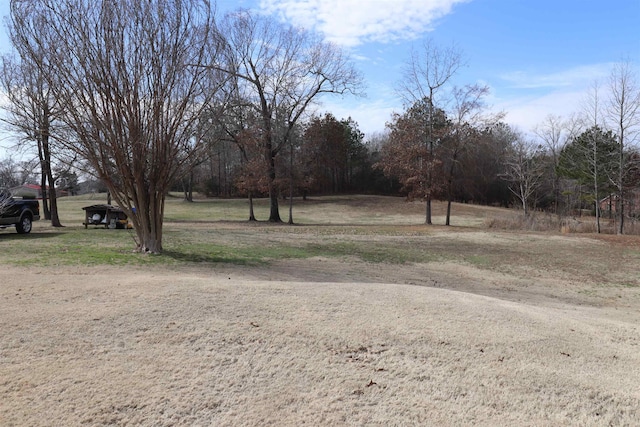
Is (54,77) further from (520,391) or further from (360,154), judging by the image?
(360,154)

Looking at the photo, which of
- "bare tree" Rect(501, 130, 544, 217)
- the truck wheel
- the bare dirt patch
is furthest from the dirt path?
"bare tree" Rect(501, 130, 544, 217)

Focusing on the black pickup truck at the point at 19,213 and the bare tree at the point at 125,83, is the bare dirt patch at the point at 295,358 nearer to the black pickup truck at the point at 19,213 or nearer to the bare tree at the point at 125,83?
the bare tree at the point at 125,83

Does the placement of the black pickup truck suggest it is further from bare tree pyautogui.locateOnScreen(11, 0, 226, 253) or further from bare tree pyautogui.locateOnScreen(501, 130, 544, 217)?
bare tree pyautogui.locateOnScreen(501, 130, 544, 217)

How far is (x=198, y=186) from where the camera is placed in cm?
6812

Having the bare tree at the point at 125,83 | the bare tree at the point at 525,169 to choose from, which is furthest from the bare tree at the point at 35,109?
the bare tree at the point at 525,169

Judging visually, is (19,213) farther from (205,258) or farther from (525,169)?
(525,169)

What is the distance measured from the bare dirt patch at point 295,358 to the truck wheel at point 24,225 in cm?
1173

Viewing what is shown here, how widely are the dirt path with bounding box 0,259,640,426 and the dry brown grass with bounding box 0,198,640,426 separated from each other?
A: 0.01 m

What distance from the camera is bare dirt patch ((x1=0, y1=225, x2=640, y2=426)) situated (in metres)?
3.32

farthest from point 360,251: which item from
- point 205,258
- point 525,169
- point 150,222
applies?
point 525,169

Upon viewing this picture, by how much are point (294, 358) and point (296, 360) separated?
4cm

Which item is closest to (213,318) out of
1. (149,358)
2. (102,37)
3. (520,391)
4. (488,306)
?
(149,358)

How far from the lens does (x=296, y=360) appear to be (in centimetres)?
406

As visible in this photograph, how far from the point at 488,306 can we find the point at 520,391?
2718mm
